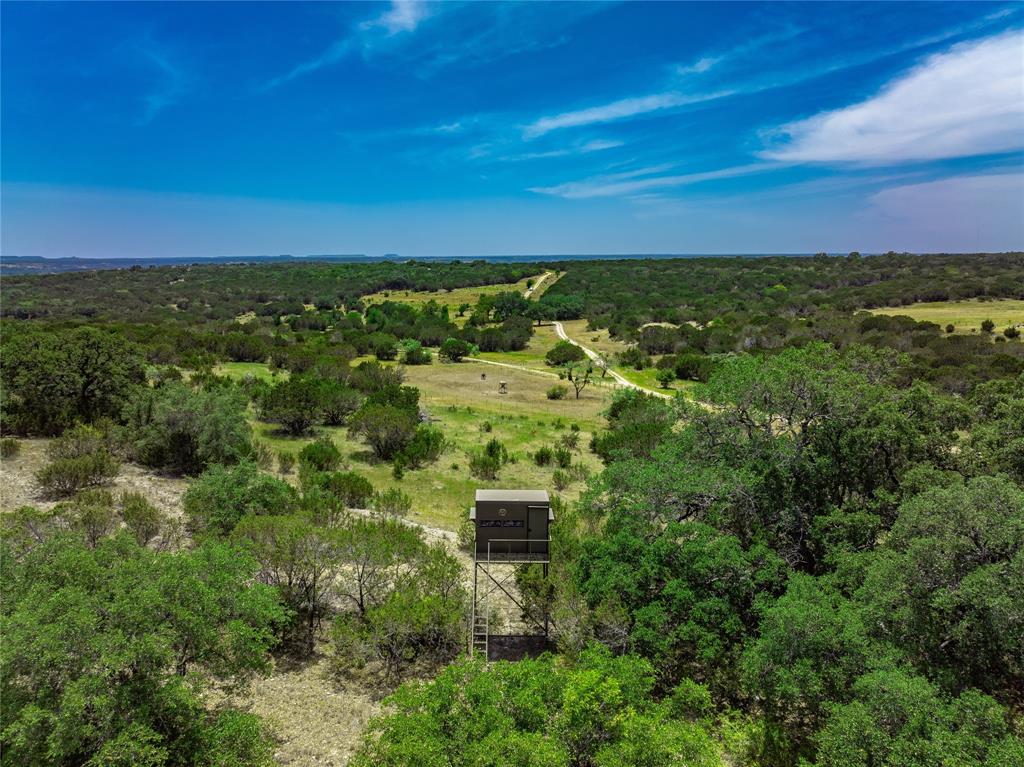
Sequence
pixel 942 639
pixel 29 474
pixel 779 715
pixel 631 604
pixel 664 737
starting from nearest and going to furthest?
pixel 664 737, pixel 942 639, pixel 779 715, pixel 631 604, pixel 29 474

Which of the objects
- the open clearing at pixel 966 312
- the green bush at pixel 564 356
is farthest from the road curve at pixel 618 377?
the open clearing at pixel 966 312

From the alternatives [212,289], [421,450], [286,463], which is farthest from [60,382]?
[212,289]

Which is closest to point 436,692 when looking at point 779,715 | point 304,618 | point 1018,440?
point 304,618

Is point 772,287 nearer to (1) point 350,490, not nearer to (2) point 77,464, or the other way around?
(1) point 350,490

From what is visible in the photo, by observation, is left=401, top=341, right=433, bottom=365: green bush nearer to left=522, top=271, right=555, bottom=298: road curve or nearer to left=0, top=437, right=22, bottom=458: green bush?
left=0, top=437, right=22, bottom=458: green bush

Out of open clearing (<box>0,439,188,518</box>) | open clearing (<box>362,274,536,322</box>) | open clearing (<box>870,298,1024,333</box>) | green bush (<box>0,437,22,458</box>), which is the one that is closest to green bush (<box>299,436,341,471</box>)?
open clearing (<box>0,439,188,518</box>)

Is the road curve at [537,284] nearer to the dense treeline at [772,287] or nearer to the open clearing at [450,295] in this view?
the open clearing at [450,295]

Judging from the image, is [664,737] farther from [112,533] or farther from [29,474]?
[29,474]
